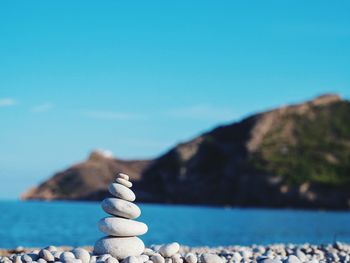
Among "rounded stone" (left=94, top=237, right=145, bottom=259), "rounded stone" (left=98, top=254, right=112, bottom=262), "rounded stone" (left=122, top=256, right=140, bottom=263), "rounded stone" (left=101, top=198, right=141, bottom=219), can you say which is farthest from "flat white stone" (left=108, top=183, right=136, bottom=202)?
"rounded stone" (left=122, top=256, right=140, bottom=263)

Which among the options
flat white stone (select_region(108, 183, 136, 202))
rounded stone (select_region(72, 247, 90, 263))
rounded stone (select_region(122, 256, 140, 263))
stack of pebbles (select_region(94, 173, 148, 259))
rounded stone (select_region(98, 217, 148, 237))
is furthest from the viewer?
flat white stone (select_region(108, 183, 136, 202))

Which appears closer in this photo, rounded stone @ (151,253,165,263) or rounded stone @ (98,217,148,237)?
rounded stone @ (151,253,165,263)

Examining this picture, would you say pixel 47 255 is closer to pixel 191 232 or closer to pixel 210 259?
pixel 210 259

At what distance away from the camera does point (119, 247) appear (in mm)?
17094

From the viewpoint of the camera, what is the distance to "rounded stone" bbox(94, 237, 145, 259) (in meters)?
17.1

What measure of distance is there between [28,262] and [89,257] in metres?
1.37

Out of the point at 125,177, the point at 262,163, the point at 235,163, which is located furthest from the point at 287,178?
the point at 125,177

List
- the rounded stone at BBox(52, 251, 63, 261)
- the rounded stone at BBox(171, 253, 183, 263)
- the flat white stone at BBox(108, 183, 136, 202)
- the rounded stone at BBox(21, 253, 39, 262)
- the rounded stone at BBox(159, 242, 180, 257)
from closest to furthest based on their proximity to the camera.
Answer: the rounded stone at BBox(21, 253, 39, 262)
the rounded stone at BBox(52, 251, 63, 261)
the rounded stone at BBox(171, 253, 183, 263)
the rounded stone at BBox(159, 242, 180, 257)
the flat white stone at BBox(108, 183, 136, 202)

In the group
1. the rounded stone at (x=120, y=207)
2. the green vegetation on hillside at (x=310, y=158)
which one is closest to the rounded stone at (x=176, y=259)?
the rounded stone at (x=120, y=207)

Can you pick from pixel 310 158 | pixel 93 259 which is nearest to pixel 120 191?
pixel 93 259

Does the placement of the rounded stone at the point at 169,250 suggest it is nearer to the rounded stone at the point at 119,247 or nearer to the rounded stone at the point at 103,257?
the rounded stone at the point at 119,247

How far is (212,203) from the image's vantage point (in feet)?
631

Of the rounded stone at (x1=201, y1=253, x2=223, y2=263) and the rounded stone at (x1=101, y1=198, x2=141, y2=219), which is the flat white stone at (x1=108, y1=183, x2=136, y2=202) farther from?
the rounded stone at (x1=201, y1=253, x2=223, y2=263)

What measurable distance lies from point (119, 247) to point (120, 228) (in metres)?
0.49
